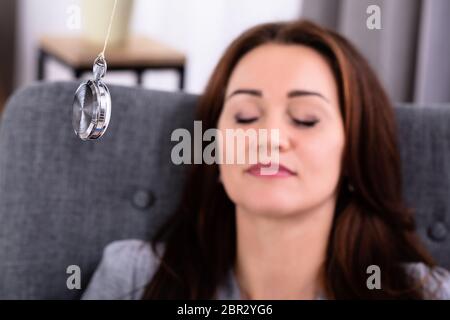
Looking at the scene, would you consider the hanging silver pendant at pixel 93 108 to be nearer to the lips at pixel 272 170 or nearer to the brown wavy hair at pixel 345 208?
the lips at pixel 272 170

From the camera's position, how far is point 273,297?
3.59 feet

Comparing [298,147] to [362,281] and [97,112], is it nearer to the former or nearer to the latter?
[362,281]

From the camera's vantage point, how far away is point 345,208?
1118mm

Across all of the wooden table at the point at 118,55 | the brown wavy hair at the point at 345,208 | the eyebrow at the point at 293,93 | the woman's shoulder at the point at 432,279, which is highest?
the wooden table at the point at 118,55

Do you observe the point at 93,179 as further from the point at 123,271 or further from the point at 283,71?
the point at 283,71

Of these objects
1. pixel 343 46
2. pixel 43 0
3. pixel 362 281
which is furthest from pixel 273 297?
pixel 43 0

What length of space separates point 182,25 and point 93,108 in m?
2.16

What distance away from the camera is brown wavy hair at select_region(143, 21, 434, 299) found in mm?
1067

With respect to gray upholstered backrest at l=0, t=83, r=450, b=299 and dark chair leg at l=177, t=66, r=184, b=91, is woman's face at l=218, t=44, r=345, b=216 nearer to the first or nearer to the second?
gray upholstered backrest at l=0, t=83, r=450, b=299

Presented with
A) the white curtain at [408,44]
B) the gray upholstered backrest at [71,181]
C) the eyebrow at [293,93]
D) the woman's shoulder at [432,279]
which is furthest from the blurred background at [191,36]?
the woman's shoulder at [432,279]

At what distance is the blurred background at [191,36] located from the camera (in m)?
1.51

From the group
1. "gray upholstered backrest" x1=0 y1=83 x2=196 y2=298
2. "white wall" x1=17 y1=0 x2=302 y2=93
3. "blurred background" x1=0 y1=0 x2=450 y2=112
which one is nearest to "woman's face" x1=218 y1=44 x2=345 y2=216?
"gray upholstered backrest" x1=0 y1=83 x2=196 y2=298

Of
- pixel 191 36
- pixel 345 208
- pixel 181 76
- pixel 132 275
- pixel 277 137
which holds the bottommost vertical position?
pixel 132 275

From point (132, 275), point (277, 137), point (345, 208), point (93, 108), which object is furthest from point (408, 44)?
point (93, 108)
